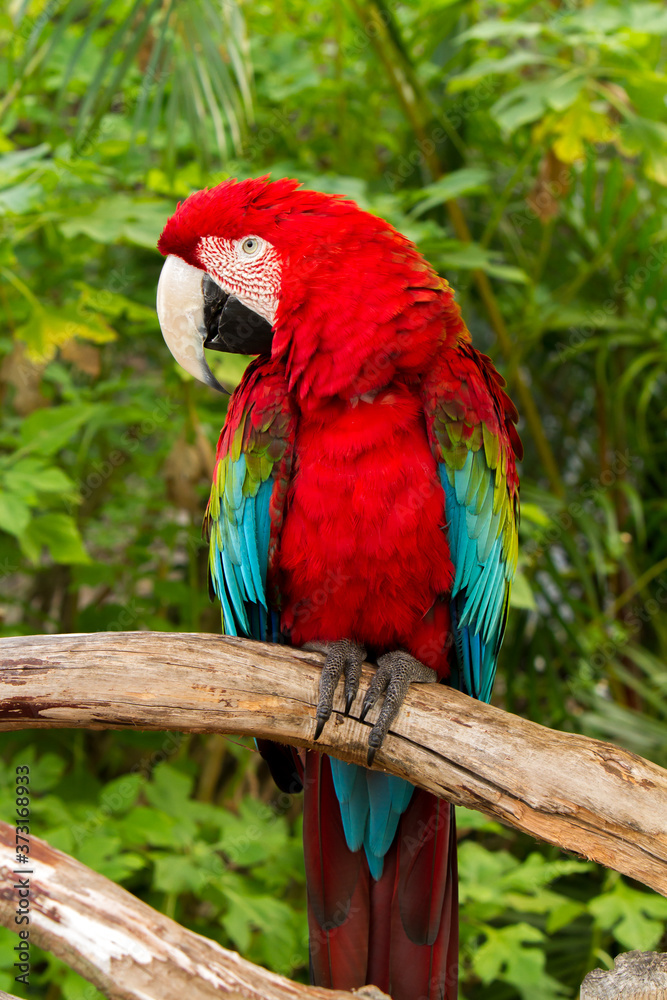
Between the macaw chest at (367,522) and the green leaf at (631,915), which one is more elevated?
the macaw chest at (367,522)

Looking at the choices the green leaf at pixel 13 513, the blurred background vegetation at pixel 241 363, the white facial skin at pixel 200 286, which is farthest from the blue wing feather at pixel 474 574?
the green leaf at pixel 13 513

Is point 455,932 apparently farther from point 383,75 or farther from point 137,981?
point 383,75

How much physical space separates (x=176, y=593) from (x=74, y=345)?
684mm

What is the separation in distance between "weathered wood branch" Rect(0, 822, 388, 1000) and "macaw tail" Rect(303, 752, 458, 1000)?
0.97ft

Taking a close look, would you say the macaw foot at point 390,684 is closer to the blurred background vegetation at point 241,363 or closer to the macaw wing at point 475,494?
the macaw wing at point 475,494

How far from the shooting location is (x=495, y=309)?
231 cm

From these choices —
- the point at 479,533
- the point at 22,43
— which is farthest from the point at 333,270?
the point at 22,43

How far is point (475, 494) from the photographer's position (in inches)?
47.5

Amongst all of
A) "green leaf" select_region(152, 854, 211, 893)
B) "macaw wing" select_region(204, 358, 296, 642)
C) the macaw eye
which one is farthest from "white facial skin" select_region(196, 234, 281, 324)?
"green leaf" select_region(152, 854, 211, 893)

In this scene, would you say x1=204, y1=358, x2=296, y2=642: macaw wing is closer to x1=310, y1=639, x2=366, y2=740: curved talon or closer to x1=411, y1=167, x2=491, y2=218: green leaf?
x1=310, y1=639, x2=366, y2=740: curved talon

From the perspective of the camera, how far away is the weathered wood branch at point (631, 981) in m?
0.90

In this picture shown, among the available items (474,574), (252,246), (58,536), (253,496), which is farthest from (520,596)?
(58,536)

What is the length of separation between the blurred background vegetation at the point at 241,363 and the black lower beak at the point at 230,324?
257mm

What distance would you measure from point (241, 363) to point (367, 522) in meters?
0.65
